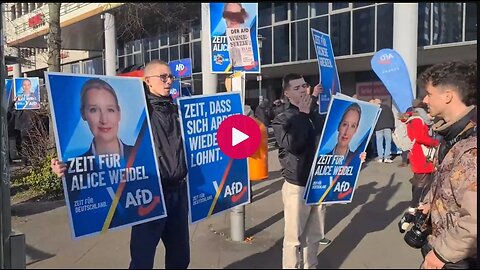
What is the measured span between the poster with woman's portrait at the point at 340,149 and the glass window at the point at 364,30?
33.3ft

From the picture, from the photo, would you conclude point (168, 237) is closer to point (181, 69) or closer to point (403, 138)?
point (403, 138)

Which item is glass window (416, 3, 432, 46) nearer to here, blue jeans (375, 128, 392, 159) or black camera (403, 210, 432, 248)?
blue jeans (375, 128, 392, 159)

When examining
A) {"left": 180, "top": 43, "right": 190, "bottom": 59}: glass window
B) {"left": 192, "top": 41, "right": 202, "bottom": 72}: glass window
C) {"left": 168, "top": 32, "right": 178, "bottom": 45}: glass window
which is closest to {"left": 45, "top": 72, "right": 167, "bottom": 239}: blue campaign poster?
{"left": 168, "top": 32, "right": 178, "bottom": 45}: glass window

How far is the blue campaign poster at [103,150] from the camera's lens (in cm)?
213

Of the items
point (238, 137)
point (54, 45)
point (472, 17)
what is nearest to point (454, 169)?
point (238, 137)

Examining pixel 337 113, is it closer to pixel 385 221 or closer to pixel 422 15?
pixel 385 221

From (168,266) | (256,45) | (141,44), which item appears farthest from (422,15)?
(168,266)

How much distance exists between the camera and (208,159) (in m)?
2.69

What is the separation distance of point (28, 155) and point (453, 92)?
692 centimetres

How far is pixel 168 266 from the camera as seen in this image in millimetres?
2672

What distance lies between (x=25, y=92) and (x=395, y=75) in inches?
347

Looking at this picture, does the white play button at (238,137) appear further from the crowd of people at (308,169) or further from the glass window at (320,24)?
the glass window at (320,24)

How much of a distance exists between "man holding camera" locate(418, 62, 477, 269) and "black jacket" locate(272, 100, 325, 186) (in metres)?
1.04

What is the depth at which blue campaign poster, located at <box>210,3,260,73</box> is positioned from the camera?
291 centimetres
